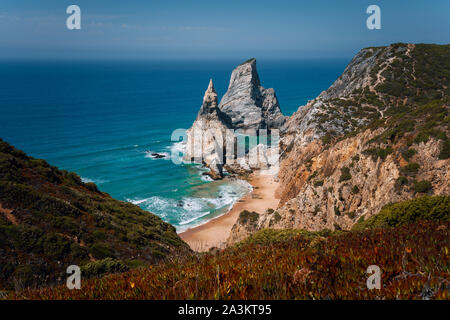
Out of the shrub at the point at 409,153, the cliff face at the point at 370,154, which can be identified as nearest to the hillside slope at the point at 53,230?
the cliff face at the point at 370,154

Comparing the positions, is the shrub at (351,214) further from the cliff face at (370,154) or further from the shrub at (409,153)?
the shrub at (409,153)

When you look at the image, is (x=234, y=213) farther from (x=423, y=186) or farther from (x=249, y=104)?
(x=249, y=104)

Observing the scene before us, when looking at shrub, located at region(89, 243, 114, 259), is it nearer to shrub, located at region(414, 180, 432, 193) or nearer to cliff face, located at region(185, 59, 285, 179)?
shrub, located at region(414, 180, 432, 193)

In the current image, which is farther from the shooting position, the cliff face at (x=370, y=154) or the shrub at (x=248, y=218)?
the shrub at (x=248, y=218)

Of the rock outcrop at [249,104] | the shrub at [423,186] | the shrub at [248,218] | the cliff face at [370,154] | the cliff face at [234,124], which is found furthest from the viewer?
the rock outcrop at [249,104]

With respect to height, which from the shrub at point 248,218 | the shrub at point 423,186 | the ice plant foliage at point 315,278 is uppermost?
the ice plant foliage at point 315,278

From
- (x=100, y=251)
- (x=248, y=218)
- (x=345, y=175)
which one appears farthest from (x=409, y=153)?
(x=100, y=251)
